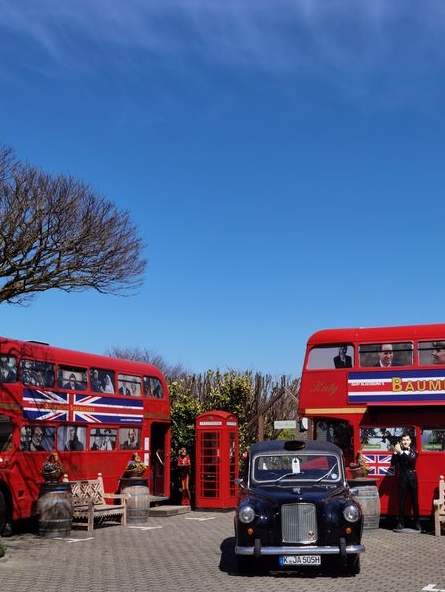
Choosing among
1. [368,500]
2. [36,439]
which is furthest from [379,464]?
[36,439]

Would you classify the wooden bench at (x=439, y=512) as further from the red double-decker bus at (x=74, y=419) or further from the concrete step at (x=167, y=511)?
the red double-decker bus at (x=74, y=419)

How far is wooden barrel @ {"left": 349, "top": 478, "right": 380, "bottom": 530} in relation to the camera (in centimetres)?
1505

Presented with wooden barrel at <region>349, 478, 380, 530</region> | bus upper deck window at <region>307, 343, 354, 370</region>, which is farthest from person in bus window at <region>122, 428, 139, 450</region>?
wooden barrel at <region>349, 478, 380, 530</region>

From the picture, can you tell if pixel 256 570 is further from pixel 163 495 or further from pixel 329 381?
pixel 163 495

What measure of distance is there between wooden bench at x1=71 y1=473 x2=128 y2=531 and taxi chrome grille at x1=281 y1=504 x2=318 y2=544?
23.0ft

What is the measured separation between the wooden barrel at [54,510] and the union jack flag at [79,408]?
169 cm

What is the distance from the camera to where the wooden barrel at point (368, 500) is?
1505 cm

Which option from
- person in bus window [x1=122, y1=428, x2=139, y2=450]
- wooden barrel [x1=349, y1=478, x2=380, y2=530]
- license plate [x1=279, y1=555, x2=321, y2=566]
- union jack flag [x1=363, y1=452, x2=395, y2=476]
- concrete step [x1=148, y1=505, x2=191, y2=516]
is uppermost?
person in bus window [x1=122, y1=428, x2=139, y2=450]

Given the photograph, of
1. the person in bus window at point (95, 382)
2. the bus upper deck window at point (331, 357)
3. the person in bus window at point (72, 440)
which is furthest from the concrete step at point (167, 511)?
the bus upper deck window at point (331, 357)

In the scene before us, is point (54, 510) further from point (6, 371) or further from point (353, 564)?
point (353, 564)

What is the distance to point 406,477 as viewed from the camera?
15.5m

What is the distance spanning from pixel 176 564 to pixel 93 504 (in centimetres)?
568

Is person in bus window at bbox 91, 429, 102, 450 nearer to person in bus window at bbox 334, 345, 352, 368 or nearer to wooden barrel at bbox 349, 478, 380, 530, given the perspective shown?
person in bus window at bbox 334, 345, 352, 368

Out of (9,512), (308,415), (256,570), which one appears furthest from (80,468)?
(256,570)
